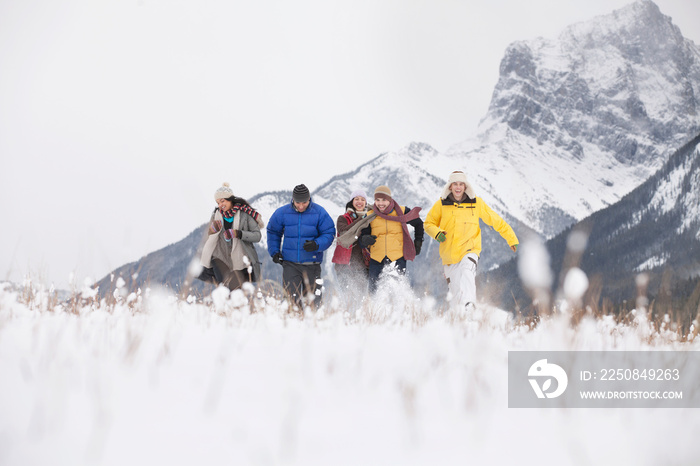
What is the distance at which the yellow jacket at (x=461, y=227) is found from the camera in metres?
7.18

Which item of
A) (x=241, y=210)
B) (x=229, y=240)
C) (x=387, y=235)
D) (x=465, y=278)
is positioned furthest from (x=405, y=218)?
(x=229, y=240)

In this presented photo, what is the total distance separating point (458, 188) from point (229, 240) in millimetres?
3510

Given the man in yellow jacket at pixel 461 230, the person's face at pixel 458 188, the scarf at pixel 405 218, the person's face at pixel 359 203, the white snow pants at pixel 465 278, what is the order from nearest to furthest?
the white snow pants at pixel 465 278 → the man in yellow jacket at pixel 461 230 → the person's face at pixel 458 188 → the scarf at pixel 405 218 → the person's face at pixel 359 203

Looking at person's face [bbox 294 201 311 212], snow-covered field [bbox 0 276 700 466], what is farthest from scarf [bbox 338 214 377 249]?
snow-covered field [bbox 0 276 700 466]

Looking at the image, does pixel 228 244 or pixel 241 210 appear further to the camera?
pixel 228 244

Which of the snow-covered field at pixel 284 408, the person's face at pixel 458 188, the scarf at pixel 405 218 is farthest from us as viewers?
the scarf at pixel 405 218

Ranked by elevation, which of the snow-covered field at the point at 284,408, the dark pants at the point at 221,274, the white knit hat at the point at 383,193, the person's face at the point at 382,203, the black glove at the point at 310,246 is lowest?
the snow-covered field at the point at 284,408

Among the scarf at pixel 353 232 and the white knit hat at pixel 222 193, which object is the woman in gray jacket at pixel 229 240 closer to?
the white knit hat at pixel 222 193

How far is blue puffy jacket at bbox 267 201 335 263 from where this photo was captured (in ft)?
23.9

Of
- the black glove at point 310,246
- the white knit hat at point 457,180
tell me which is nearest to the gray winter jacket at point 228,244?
the black glove at point 310,246

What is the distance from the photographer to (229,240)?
7551 mm

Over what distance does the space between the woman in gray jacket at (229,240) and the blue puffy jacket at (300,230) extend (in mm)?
318

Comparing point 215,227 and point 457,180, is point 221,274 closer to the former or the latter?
point 215,227

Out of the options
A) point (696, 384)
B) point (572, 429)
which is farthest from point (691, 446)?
point (696, 384)
